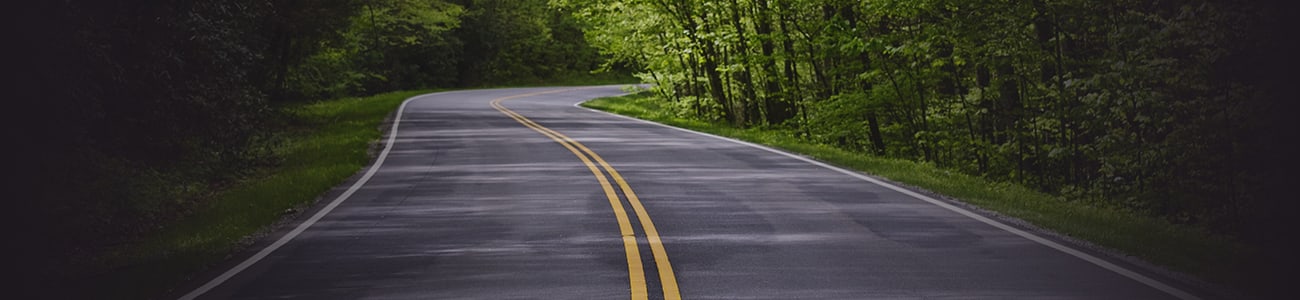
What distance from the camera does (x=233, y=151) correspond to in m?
19.6

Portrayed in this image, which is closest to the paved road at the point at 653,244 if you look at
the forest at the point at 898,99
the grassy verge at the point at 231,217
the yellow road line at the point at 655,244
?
the yellow road line at the point at 655,244

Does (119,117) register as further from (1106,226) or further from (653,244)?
(1106,226)

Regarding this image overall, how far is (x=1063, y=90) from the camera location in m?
17.8

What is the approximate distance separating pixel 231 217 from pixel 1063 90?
12264mm

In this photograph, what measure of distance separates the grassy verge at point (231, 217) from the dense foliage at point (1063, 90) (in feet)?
32.1

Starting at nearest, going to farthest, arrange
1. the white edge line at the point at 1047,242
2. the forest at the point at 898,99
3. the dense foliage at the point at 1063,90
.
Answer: the white edge line at the point at 1047,242 → the forest at the point at 898,99 → the dense foliage at the point at 1063,90

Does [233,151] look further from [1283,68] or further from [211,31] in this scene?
[1283,68]

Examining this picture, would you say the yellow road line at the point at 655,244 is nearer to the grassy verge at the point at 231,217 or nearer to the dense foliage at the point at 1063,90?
the grassy verge at the point at 231,217

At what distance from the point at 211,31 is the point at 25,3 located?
5956 mm

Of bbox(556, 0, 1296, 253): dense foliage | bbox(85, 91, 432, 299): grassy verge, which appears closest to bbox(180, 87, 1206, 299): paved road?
bbox(85, 91, 432, 299): grassy verge

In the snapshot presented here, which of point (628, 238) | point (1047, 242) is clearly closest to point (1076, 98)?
point (1047, 242)

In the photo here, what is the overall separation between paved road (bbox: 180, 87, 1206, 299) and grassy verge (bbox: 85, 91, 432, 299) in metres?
0.51

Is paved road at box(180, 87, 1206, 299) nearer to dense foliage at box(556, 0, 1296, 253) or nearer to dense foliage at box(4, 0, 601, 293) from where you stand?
dense foliage at box(4, 0, 601, 293)

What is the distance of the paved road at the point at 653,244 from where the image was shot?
295 inches
